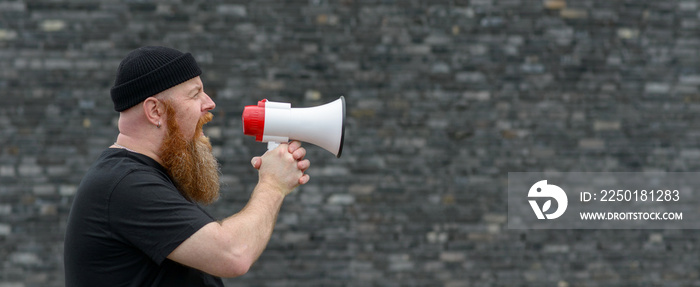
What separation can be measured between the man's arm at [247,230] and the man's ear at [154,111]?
40cm

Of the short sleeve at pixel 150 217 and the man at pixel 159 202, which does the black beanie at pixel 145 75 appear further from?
the short sleeve at pixel 150 217

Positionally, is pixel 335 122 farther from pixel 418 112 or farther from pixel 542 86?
pixel 542 86

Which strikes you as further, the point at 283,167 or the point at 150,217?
the point at 283,167

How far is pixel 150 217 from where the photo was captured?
2.08 meters

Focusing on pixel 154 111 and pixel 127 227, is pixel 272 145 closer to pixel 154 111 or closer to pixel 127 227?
pixel 154 111

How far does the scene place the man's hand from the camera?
242 centimetres

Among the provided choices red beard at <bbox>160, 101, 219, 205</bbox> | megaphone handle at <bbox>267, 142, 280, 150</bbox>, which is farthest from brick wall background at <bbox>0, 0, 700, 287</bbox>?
megaphone handle at <bbox>267, 142, 280, 150</bbox>

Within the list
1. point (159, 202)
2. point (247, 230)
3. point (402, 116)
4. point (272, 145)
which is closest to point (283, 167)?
point (272, 145)

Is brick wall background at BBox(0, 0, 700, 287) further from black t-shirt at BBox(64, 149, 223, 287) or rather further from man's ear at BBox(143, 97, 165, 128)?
black t-shirt at BBox(64, 149, 223, 287)

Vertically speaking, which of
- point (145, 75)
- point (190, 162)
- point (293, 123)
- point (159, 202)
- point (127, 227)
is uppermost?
point (293, 123)

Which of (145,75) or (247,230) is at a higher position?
(145,75)

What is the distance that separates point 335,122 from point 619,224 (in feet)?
14.5

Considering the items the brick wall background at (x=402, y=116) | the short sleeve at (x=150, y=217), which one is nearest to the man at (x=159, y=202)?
the short sleeve at (x=150, y=217)

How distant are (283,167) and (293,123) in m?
0.22
